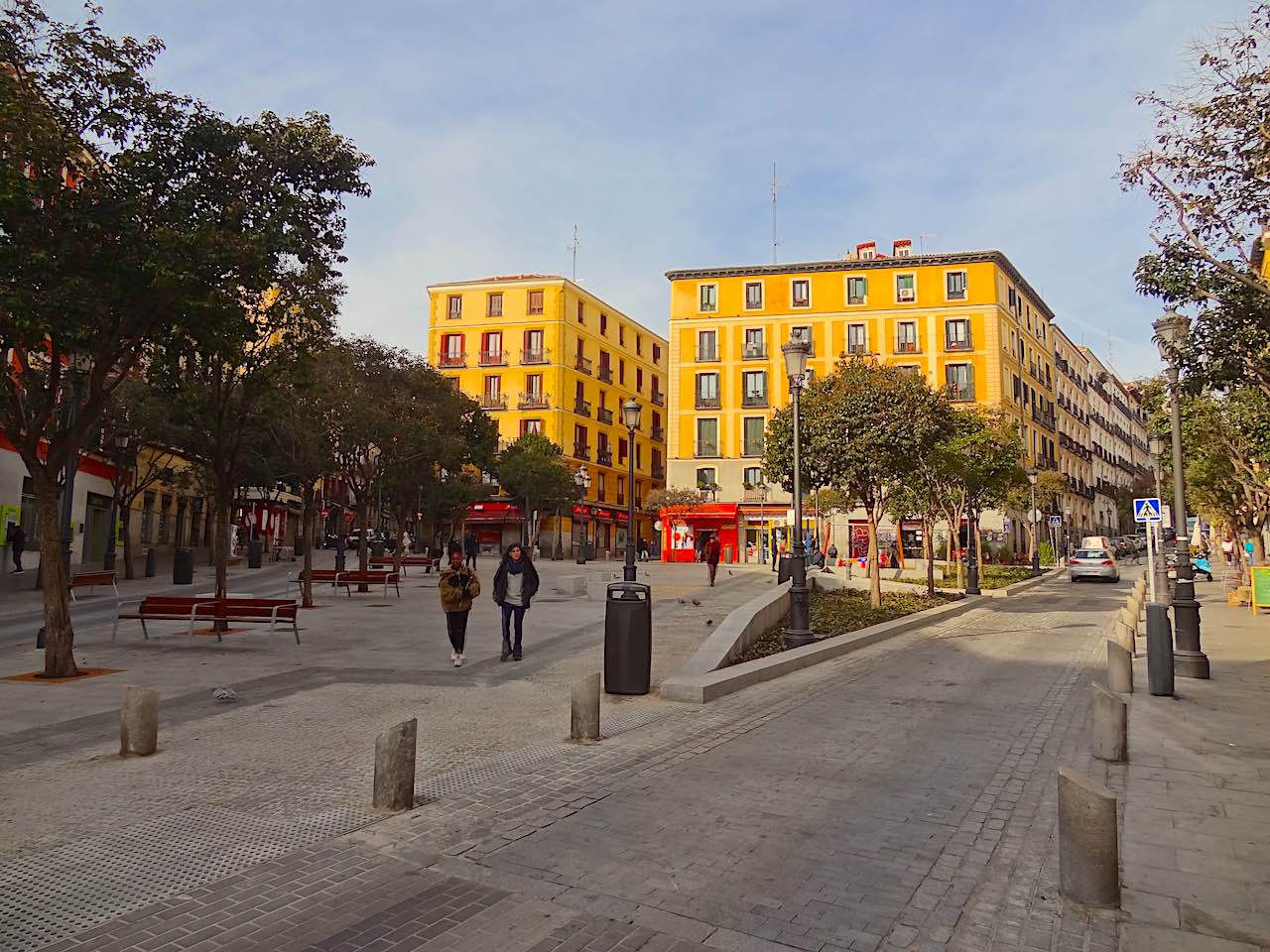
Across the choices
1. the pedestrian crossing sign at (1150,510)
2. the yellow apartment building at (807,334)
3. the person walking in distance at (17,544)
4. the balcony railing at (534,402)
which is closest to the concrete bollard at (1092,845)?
the pedestrian crossing sign at (1150,510)

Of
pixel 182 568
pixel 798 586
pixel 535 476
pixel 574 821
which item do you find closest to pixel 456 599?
pixel 798 586

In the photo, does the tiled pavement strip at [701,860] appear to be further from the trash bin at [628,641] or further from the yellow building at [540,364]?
the yellow building at [540,364]

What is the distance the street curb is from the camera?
920 centimetres

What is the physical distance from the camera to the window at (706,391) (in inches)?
2122

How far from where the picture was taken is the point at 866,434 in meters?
18.3

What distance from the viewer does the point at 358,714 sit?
28.0ft

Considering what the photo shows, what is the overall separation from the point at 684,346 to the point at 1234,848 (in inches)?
1992

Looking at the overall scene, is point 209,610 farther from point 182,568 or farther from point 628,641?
point 182,568

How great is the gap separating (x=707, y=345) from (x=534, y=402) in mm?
12198

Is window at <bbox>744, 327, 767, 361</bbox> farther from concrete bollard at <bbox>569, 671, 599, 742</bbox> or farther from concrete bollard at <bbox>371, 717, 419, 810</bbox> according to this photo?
concrete bollard at <bbox>371, 717, 419, 810</bbox>

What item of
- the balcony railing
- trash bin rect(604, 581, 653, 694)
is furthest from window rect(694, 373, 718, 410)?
trash bin rect(604, 581, 653, 694)

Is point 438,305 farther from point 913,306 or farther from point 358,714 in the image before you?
point 358,714

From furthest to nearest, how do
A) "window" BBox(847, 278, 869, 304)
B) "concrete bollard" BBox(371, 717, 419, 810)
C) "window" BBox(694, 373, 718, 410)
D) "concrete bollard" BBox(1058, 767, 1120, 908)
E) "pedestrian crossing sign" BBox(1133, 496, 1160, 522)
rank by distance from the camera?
"window" BBox(694, 373, 718, 410) → "window" BBox(847, 278, 869, 304) → "pedestrian crossing sign" BBox(1133, 496, 1160, 522) → "concrete bollard" BBox(371, 717, 419, 810) → "concrete bollard" BBox(1058, 767, 1120, 908)

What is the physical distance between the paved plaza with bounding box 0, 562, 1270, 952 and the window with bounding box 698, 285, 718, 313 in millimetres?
45577
